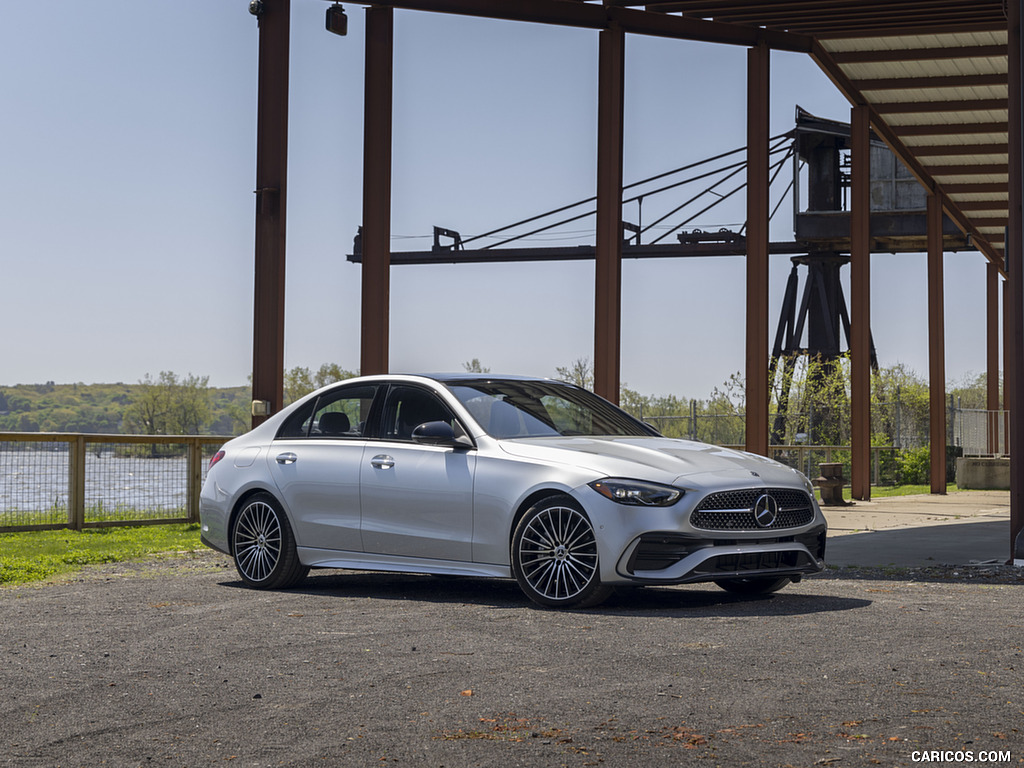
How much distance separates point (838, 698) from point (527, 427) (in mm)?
3855

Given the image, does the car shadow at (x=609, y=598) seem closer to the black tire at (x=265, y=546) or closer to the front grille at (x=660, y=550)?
the black tire at (x=265, y=546)

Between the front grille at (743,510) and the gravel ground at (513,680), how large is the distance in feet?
1.62

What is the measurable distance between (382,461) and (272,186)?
679 cm

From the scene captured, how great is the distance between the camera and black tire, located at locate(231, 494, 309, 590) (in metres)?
8.65

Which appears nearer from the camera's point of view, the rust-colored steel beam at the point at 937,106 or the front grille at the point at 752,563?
the front grille at the point at 752,563

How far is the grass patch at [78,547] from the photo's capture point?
10039mm

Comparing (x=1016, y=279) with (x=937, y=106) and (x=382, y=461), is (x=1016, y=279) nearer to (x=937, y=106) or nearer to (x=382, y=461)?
(x=382, y=461)

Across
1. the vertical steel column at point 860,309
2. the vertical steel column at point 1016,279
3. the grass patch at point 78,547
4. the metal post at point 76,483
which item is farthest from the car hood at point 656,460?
the vertical steel column at point 860,309

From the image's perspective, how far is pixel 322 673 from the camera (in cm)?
525

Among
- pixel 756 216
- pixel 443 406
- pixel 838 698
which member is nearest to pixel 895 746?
pixel 838 698

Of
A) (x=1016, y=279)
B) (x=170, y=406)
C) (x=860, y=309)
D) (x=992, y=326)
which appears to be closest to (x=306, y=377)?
(x=170, y=406)

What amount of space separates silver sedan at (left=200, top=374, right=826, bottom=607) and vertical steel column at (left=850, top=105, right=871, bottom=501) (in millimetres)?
11933

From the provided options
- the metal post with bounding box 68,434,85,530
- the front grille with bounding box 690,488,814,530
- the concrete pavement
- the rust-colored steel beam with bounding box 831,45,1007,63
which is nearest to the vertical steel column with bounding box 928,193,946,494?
the concrete pavement

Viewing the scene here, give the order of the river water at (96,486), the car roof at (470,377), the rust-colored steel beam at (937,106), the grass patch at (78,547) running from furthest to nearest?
the rust-colored steel beam at (937,106)
the river water at (96,486)
the grass patch at (78,547)
the car roof at (470,377)
